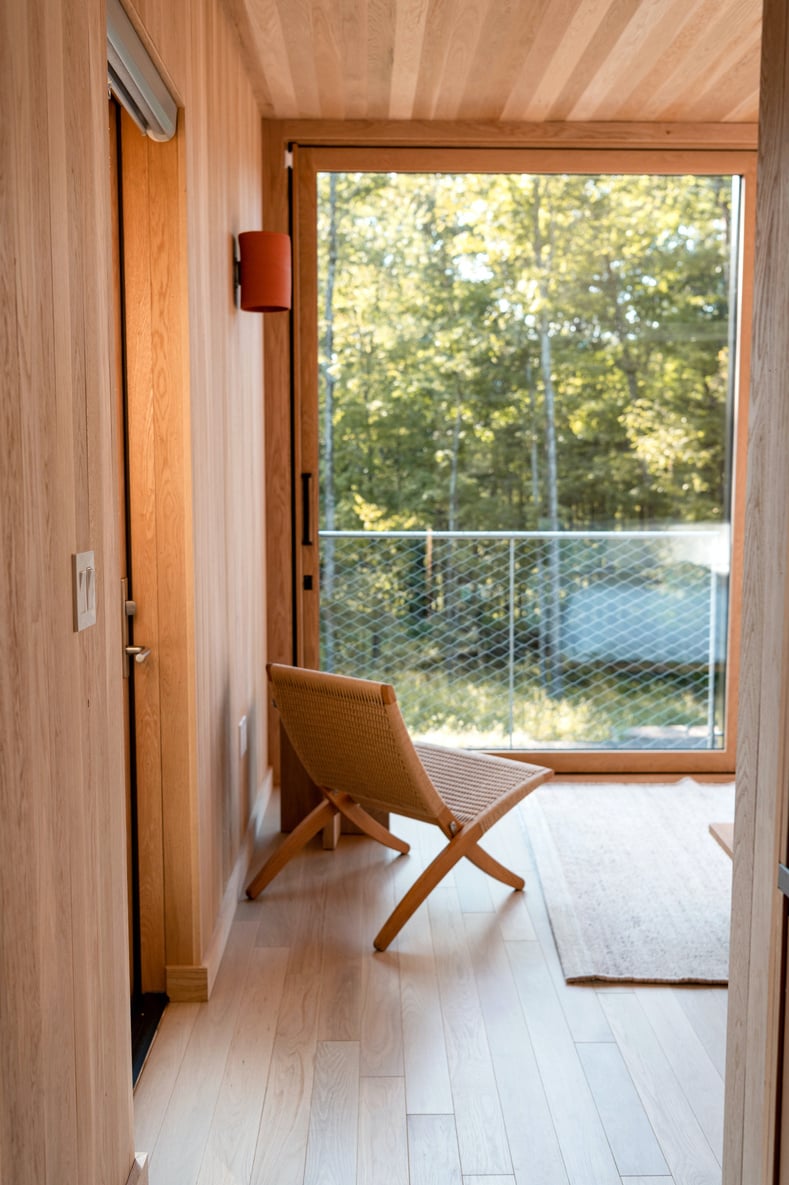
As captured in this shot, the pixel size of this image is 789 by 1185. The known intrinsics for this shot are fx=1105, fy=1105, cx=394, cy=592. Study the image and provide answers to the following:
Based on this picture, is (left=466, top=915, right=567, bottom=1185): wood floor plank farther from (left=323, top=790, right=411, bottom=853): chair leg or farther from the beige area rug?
(left=323, top=790, right=411, bottom=853): chair leg

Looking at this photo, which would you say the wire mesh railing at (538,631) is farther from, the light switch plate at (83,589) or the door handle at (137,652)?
the light switch plate at (83,589)

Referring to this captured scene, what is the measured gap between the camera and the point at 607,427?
441cm

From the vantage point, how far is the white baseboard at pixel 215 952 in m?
2.67

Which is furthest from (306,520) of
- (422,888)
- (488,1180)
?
(488,1180)

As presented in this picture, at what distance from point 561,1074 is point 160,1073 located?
2.81ft

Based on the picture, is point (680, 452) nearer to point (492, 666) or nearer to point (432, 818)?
point (492, 666)

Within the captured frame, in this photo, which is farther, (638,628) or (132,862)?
(638,628)

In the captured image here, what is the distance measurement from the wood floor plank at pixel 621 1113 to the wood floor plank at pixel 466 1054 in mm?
209

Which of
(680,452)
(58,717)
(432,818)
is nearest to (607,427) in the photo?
(680,452)

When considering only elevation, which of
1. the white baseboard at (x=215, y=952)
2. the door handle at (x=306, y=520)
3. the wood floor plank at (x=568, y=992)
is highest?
the door handle at (x=306, y=520)

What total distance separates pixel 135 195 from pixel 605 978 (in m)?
2.19

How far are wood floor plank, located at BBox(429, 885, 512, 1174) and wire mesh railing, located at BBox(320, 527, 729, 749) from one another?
1403mm

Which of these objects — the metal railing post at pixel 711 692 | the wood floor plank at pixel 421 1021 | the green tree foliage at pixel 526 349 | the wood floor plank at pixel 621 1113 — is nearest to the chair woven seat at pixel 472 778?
the wood floor plank at pixel 421 1021

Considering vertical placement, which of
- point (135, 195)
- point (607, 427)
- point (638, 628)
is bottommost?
point (638, 628)
